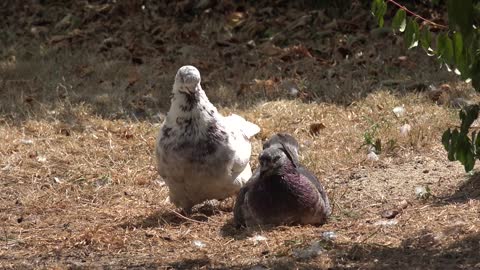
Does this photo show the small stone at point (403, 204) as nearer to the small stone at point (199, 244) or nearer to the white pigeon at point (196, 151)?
the white pigeon at point (196, 151)

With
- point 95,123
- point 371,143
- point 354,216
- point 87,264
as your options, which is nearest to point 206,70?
point 95,123

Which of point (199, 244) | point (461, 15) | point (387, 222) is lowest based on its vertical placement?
point (199, 244)

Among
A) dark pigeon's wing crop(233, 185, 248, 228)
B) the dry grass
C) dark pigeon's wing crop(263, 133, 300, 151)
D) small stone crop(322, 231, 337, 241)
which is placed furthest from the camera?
dark pigeon's wing crop(263, 133, 300, 151)

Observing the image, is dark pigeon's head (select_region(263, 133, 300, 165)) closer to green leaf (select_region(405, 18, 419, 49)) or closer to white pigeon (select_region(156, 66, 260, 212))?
white pigeon (select_region(156, 66, 260, 212))

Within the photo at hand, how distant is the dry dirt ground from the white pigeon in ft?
0.61

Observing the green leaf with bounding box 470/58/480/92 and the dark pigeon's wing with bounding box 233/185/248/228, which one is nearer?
the green leaf with bounding box 470/58/480/92

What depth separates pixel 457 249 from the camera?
15.5 ft

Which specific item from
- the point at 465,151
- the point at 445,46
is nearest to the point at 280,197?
the point at 465,151

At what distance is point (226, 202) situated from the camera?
20.1ft

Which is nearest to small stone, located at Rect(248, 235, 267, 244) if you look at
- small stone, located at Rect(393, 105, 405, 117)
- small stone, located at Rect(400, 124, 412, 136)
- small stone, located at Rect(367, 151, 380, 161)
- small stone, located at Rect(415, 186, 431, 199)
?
small stone, located at Rect(415, 186, 431, 199)

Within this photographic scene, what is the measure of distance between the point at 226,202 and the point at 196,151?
554mm

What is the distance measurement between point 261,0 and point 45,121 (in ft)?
11.0

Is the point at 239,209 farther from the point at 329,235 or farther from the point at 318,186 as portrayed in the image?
the point at 329,235

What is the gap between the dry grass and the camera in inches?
194
